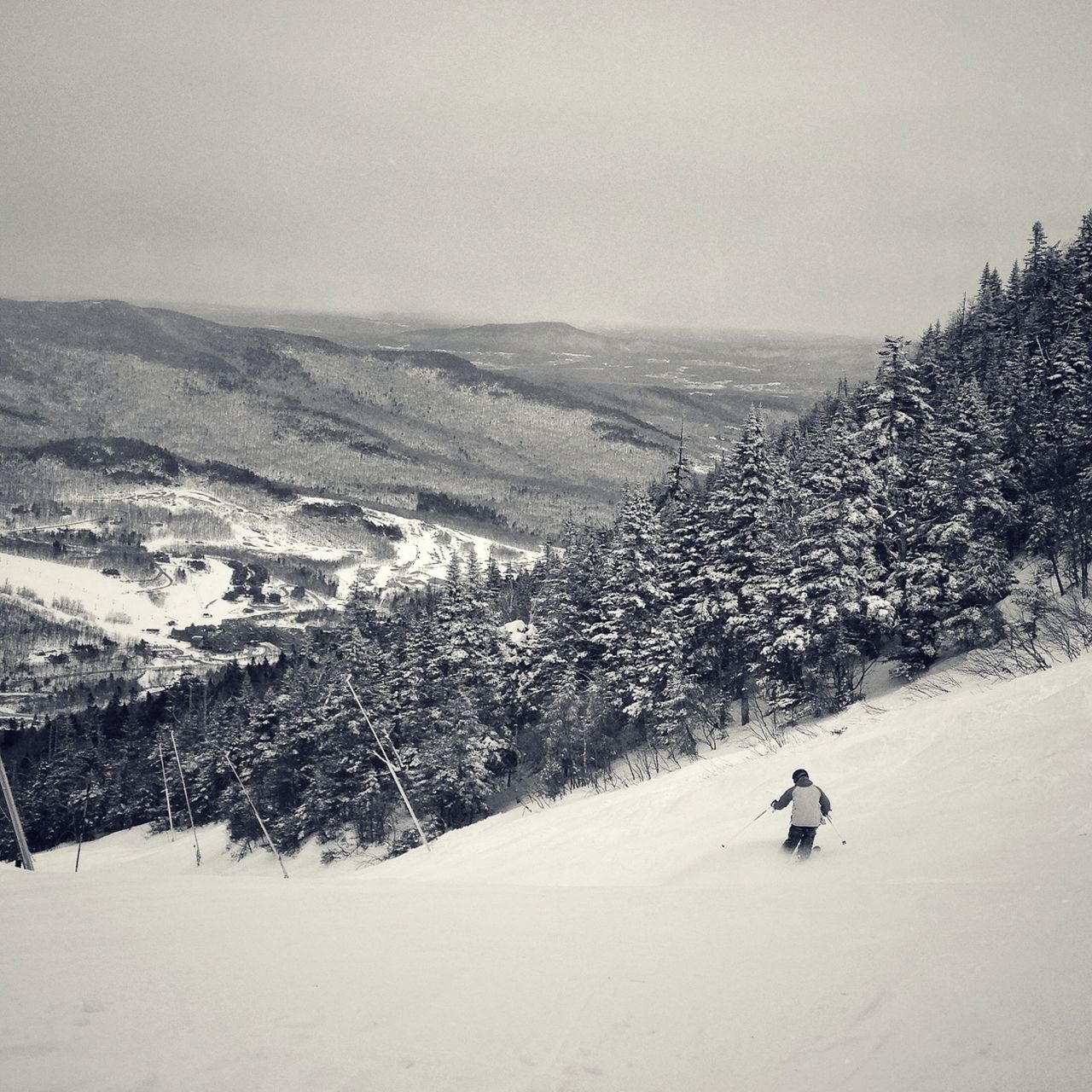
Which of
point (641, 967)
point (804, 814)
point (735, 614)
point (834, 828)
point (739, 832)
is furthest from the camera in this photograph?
point (735, 614)

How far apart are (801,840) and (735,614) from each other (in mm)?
23386

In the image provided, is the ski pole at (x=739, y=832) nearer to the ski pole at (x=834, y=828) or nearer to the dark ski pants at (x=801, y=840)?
the ski pole at (x=834, y=828)

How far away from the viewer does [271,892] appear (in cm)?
1084

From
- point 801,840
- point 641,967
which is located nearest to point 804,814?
point 801,840

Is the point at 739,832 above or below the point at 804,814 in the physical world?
below

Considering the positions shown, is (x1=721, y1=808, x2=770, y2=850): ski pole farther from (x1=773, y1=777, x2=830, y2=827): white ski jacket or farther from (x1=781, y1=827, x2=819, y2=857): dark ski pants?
(x1=773, y1=777, x2=830, y2=827): white ski jacket

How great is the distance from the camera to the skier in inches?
432

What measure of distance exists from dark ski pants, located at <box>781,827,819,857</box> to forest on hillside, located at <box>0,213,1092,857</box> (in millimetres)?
9646

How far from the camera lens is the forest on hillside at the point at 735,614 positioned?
93.6ft

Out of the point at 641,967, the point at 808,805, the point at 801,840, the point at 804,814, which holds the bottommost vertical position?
the point at 801,840

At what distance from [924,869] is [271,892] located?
833 cm

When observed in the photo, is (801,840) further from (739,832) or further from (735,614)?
(735,614)

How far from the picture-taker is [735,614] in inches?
1339

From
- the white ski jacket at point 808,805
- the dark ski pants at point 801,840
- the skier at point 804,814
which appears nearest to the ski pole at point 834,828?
the skier at point 804,814
